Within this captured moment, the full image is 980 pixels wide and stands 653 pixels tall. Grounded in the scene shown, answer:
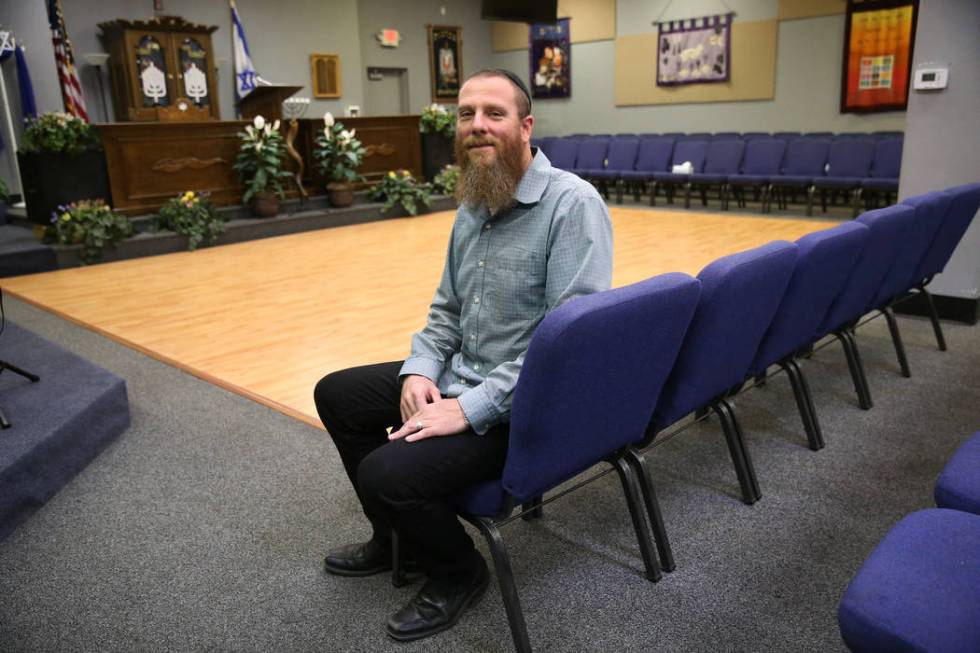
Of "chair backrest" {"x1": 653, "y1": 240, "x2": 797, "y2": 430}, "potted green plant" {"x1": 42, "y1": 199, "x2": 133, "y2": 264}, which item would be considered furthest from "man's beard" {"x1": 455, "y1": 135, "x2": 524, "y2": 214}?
"potted green plant" {"x1": 42, "y1": 199, "x2": 133, "y2": 264}

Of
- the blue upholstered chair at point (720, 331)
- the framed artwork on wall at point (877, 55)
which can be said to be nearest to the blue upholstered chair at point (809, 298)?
the blue upholstered chair at point (720, 331)

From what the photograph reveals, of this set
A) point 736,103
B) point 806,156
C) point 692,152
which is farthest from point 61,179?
point 736,103

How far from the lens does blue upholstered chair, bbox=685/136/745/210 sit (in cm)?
979

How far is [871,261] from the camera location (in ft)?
9.71

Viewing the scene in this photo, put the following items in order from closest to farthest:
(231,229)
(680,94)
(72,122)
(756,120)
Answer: (72,122)
(231,229)
(756,120)
(680,94)

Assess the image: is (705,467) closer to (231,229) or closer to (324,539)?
(324,539)

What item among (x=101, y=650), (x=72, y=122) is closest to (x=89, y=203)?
(x=72, y=122)

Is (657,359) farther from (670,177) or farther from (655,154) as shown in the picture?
(655,154)

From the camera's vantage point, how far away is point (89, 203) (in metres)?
7.54

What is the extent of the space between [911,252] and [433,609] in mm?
2721

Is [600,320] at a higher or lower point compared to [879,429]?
higher

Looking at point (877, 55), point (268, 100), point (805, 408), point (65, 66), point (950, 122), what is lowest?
point (805, 408)

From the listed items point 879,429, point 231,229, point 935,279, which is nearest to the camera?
point 879,429

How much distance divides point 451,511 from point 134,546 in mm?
1185
